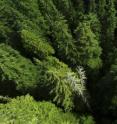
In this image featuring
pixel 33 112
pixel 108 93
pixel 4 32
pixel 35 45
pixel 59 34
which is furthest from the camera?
pixel 4 32

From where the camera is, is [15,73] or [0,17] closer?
[15,73]

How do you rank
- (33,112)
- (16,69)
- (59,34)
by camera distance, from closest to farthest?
1. (33,112)
2. (16,69)
3. (59,34)

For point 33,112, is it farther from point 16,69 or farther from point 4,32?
point 4,32

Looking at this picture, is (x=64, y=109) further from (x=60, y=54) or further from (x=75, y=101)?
(x=60, y=54)

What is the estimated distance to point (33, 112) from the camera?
1329 centimetres

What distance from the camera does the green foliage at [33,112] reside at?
12.4m

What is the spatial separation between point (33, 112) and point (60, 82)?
1.26 metres

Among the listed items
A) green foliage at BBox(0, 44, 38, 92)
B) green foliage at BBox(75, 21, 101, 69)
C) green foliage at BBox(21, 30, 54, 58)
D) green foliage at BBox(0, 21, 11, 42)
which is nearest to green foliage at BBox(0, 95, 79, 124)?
green foliage at BBox(0, 44, 38, 92)

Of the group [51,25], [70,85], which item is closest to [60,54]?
[51,25]

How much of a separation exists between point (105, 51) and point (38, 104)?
3427mm

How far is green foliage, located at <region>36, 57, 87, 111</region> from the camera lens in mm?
13250

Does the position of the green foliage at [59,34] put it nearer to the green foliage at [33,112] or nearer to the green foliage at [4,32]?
the green foliage at [4,32]

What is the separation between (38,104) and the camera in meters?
13.7

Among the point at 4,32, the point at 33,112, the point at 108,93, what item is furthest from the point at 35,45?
the point at 108,93
